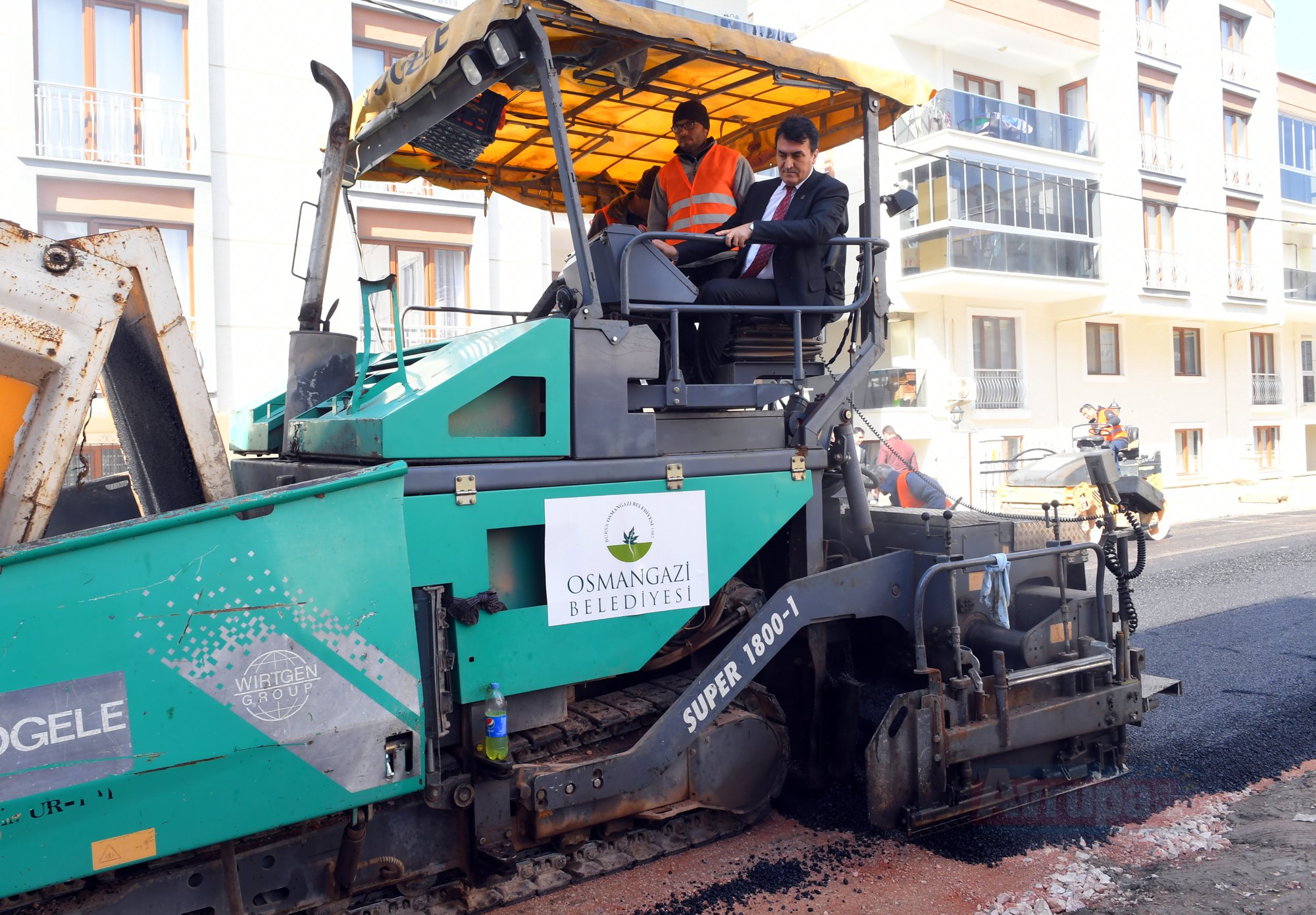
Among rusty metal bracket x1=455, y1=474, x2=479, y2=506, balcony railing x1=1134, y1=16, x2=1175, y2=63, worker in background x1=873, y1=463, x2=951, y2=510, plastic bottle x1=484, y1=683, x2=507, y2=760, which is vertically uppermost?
balcony railing x1=1134, y1=16, x2=1175, y2=63

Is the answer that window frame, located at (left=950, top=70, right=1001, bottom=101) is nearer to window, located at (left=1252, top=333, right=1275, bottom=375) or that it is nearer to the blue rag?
window, located at (left=1252, top=333, right=1275, bottom=375)

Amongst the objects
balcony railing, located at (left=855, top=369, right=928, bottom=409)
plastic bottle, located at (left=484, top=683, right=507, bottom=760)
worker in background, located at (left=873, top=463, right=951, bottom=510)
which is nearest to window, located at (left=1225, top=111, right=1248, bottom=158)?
balcony railing, located at (left=855, top=369, right=928, bottom=409)

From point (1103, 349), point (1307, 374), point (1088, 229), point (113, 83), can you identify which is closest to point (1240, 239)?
point (1307, 374)

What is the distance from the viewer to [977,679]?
163 inches

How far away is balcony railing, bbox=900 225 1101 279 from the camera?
71.9ft

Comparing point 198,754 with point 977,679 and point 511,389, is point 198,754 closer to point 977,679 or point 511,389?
point 511,389

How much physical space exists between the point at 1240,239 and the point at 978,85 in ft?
36.8

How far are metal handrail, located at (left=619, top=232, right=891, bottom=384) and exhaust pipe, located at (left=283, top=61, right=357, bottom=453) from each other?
123 centimetres

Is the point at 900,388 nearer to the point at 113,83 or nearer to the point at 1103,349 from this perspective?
the point at 1103,349

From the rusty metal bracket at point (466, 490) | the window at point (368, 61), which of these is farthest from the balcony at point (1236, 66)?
the rusty metal bracket at point (466, 490)

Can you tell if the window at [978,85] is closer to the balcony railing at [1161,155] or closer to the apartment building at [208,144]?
the balcony railing at [1161,155]

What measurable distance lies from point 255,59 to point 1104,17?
21302 mm

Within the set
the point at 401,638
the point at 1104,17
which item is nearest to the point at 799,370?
the point at 401,638

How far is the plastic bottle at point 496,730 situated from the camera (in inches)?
130
